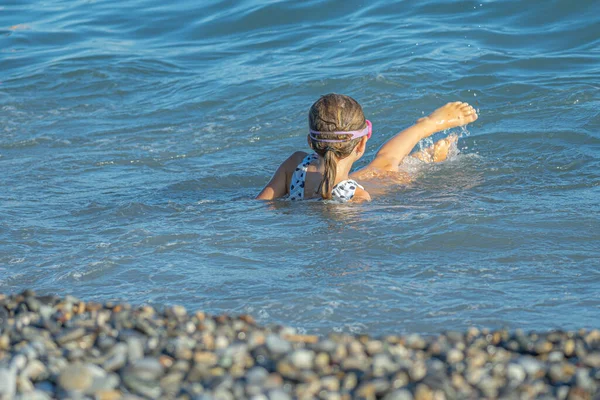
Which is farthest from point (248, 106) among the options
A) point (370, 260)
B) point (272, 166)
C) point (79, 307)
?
point (79, 307)

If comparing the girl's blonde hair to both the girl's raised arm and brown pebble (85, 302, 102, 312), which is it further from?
brown pebble (85, 302, 102, 312)

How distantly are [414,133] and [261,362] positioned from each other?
3803mm

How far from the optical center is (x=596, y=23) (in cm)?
1079

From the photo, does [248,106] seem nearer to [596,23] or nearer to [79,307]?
[596,23]

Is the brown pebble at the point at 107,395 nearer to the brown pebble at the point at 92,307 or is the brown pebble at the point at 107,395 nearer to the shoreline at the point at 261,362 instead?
the shoreline at the point at 261,362

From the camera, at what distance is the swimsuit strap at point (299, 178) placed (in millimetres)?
5816

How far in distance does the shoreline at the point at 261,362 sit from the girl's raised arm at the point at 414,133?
317 centimetres

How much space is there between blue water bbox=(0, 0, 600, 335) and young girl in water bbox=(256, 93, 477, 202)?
15 cm

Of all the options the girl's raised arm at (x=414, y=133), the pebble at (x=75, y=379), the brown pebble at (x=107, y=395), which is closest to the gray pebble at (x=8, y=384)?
the pebble at (x=75, y=379)

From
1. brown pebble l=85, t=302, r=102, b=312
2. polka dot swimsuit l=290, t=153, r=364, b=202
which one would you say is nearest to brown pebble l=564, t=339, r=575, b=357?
brown pebble l=85, t=302, r=102, b=312

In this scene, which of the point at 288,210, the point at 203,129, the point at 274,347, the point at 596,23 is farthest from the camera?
the point at 596,23

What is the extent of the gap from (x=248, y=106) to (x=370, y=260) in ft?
15.5

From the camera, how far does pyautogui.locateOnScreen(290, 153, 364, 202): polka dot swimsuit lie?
5695 mm

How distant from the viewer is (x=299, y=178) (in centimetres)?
586
